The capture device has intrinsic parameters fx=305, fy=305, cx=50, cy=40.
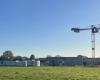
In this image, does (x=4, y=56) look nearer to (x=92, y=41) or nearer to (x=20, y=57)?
(x=20, y=57)

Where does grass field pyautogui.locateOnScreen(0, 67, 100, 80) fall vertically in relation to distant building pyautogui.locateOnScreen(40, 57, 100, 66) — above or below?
below

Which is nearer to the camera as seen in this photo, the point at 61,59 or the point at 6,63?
the point at 6,63

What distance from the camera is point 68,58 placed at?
543 feet

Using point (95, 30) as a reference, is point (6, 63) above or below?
below

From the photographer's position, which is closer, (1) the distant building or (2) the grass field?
(2) the grass field

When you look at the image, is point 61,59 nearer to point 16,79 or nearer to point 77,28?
point 77,28

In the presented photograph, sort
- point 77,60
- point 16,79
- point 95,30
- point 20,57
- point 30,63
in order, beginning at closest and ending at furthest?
1. point 16,79
2. point 95,30
3. point 30,63
4. point 77,60
5. point 20,57

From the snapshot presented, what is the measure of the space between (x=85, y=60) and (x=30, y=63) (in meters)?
35.6

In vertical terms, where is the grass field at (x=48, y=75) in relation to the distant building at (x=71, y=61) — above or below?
below

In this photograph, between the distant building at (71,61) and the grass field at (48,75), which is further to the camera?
the distant building at (71,61)

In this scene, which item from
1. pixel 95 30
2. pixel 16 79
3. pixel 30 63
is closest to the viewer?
pixel 16 79

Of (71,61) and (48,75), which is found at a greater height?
(71,61)

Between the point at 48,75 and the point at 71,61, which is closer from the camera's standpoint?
the point at 48,75

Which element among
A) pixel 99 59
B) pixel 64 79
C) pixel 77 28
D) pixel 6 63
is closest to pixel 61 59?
pixel 99 59
